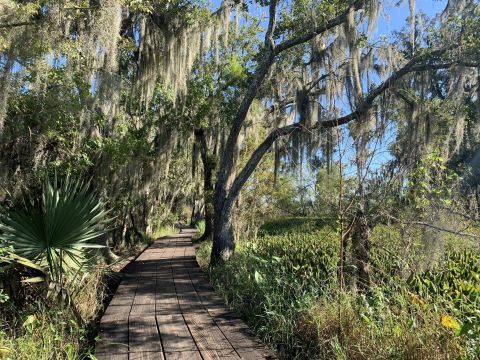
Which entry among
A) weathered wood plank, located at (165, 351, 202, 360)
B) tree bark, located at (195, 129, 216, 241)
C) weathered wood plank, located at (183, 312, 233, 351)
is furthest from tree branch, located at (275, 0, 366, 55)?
weathered wood plank, located at (165, 351, 202, 360)

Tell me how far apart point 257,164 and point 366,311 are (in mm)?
5376

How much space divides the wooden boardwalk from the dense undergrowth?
0.38 metres

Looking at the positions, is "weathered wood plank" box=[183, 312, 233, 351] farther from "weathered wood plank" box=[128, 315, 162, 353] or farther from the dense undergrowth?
the dense undergrowth

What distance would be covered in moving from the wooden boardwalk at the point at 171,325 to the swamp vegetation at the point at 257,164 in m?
0.30

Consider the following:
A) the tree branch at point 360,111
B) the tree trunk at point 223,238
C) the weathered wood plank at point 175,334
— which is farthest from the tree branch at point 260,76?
the weathered wood plank at point 175,334

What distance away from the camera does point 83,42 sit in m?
6.10

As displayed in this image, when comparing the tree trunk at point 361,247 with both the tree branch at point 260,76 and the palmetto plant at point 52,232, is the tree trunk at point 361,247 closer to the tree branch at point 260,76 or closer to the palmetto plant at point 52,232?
the palmetto plant at point 52,232

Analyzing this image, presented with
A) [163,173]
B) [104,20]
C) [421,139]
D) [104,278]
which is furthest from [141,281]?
[163,173]

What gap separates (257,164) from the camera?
28.8ft

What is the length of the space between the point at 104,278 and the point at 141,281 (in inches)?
23.8

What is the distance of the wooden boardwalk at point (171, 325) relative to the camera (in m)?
3.54

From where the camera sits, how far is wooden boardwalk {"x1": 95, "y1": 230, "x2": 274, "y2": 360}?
11.6ft

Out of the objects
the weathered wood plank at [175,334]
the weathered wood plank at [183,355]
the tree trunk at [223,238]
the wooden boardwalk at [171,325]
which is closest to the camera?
the weathered wood plank at [183,355]

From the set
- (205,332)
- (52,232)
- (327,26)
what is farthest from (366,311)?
(327,26)
